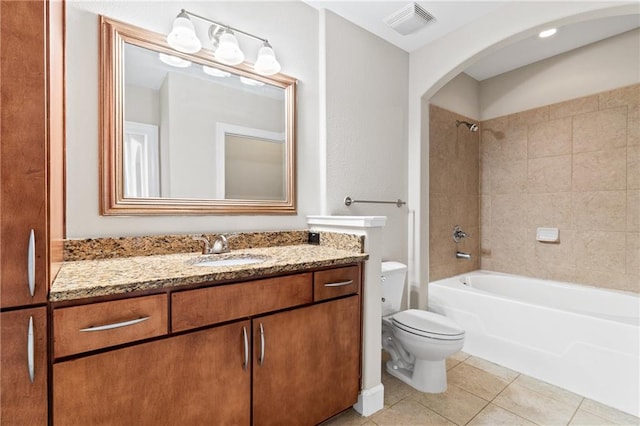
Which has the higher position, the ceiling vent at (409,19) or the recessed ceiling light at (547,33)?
the recessed ceiling light at (547,33)

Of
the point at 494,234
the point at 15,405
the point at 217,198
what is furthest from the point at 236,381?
the point at 494,234

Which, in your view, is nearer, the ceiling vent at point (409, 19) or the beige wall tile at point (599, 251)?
the ceiling vent at point (409, 19)

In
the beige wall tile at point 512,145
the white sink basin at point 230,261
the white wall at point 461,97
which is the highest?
the white wall at point 461,97

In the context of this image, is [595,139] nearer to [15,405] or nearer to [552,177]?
[552,177]

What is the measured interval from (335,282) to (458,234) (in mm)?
1975

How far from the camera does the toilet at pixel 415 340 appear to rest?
1.77m

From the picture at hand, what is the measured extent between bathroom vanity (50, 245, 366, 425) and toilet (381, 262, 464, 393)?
0.47 meters

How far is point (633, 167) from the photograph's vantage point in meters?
2.30

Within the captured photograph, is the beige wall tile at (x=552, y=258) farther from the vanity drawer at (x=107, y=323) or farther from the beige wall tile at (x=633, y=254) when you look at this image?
the vanity drawer at (x=107, y=323)

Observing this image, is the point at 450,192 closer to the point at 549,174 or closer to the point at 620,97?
the point at 549,174

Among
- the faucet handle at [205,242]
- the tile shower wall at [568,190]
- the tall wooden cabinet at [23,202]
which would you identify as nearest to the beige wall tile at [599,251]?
the tile shower wall at [568,190]

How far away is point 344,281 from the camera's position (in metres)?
1.48

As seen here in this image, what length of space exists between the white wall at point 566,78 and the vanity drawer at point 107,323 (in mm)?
3459

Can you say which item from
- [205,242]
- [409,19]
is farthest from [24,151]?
[409,19]
